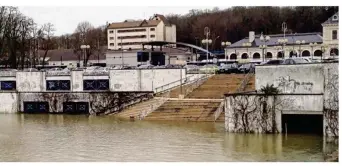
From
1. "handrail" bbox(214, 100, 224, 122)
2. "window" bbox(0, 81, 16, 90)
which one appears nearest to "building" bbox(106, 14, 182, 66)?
"window" bbox(0, 81, 16, 90)

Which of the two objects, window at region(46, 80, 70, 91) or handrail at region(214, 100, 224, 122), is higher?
window at region(46, 80, 70, 91)

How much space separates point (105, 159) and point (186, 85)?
2040 centimetres

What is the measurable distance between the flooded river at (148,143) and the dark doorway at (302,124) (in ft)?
3.81

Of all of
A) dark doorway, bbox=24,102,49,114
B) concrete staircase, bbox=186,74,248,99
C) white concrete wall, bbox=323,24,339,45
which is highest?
white concrete wall, bbox=323,24,339,45

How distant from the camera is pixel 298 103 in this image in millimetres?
27031

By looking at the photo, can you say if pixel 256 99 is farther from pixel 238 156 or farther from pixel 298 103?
pixel 238 156

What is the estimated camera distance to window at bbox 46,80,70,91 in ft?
149

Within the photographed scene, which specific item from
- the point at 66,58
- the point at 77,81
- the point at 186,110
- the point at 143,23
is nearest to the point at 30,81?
the point at 77,81

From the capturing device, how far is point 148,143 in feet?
85.9

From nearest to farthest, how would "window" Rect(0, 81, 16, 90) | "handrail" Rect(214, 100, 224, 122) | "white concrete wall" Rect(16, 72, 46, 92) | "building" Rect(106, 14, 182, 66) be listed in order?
"handrail" Rect(214, 100, 224, 122) → "white concrete wall" Rect(16, 72, 46, 92) → "window" Rect(0, 81, 16, 90) → "building" Rect(106, 14, 182, 66)

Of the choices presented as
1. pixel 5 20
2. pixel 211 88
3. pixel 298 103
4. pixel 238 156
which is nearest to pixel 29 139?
pixel 238 156

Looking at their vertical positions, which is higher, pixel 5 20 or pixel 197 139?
pixel 5 20

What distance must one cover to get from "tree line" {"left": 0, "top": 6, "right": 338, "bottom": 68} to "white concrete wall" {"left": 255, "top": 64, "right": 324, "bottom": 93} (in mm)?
38011

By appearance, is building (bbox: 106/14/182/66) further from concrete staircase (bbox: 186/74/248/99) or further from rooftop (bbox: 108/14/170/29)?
concrete staircase (bbox: 186/74/248/99)
